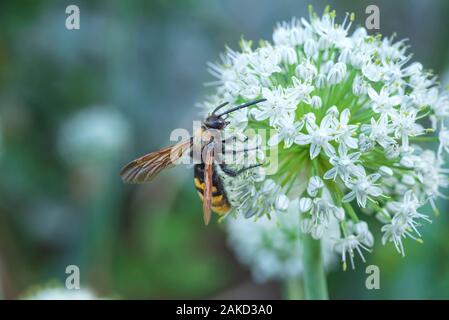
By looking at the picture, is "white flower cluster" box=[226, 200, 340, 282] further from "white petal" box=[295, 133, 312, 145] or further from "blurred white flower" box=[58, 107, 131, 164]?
"blurred white flower" box=[58, 107, 131, 164]

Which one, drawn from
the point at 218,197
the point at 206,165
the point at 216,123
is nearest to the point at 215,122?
the point at 216,123

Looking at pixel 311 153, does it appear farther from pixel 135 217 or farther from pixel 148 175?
pixel 135 217

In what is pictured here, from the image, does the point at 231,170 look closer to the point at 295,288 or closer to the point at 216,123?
the point at 216,123

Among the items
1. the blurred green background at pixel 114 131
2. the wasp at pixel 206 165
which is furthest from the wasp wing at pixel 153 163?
the blurred green background at pixel 114 131

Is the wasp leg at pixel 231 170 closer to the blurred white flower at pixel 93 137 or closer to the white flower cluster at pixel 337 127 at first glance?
the white flower cluster at pixel 337 127

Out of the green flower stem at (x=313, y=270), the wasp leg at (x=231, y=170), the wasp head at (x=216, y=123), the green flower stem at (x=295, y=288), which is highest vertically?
the wasp head at (x=216, y=123)

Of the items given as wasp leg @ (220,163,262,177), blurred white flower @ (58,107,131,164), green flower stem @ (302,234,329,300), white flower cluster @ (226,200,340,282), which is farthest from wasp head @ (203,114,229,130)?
blurred white flower @ (58,107,131,164)
